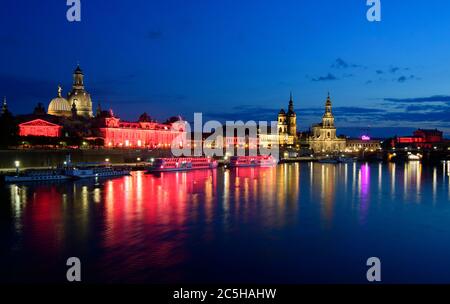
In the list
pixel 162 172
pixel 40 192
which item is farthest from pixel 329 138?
pixel 40 192

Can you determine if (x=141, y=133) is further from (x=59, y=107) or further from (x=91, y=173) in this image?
(x=91, y=173)

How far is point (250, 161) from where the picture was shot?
192ft

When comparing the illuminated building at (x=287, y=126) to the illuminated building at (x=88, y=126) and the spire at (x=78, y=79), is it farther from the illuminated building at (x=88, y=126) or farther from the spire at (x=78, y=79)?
the spire at (x=78, y=79)

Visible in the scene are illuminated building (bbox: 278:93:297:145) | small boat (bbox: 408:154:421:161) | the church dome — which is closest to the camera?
the church dome

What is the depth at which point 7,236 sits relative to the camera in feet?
51.2

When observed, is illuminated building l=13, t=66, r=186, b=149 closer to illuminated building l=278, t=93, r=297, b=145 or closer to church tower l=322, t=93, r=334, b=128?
illuminated building l=278, t=93, r=297, b=145

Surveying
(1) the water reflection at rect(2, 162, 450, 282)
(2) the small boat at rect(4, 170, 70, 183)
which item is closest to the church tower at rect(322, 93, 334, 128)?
(1) the water reflection at rect(2, 162, 450, 282)

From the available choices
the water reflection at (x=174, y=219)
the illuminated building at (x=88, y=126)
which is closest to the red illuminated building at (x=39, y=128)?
the illuminated building at (x=88, y=126)

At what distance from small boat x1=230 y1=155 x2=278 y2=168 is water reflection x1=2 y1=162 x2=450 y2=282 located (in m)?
22.9

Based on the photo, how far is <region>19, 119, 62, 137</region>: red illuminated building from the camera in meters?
52.8

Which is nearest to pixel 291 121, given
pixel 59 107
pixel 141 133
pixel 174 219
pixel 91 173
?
pixel 141 133

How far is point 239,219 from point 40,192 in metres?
13.0

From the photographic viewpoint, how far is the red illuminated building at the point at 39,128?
173 ft
